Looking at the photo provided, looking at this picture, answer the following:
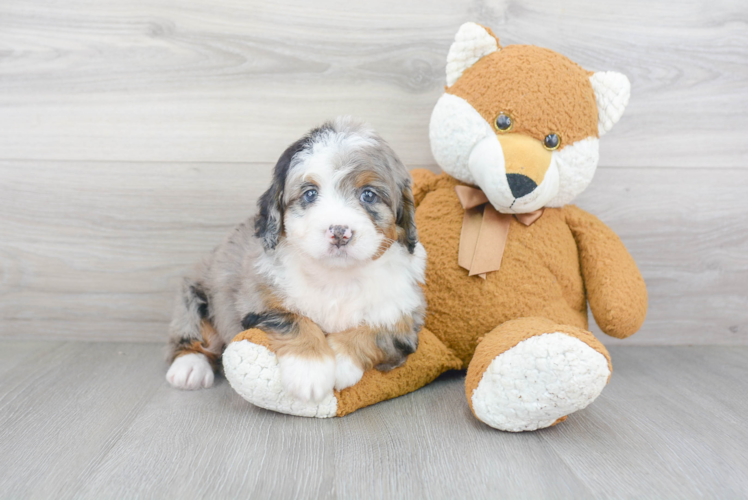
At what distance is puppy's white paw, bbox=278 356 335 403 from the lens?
1.53 m

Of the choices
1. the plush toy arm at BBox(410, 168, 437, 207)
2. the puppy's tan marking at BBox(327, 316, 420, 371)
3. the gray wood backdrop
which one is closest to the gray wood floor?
the puppy's tan marking at BBox(327, 316, 420, 371)

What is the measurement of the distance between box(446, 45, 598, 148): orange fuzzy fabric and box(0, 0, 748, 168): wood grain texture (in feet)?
1.71

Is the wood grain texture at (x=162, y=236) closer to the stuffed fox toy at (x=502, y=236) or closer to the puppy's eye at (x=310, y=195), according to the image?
the stuffed fox toy at (x=502, y=236)

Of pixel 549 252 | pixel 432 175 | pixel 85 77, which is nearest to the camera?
pixel 549 252

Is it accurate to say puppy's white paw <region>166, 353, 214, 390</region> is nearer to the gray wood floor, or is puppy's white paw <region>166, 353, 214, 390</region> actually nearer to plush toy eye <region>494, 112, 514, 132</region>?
the gray wood floor

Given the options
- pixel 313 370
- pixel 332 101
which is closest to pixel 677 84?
pixel 332 101

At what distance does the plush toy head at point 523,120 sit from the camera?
171 centimetres

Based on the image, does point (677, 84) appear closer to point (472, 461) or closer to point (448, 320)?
point (448, 320)

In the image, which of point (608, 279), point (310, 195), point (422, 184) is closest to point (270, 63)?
point (422, 184)

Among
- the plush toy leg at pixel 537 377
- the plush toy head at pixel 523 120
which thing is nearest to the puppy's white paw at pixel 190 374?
the plush toy leg at pixel 537 377

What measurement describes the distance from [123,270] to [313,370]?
1.23 meters

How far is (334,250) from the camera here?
148cm

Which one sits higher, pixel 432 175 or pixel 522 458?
pixel 432 175

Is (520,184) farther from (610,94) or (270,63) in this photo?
(270,63)
